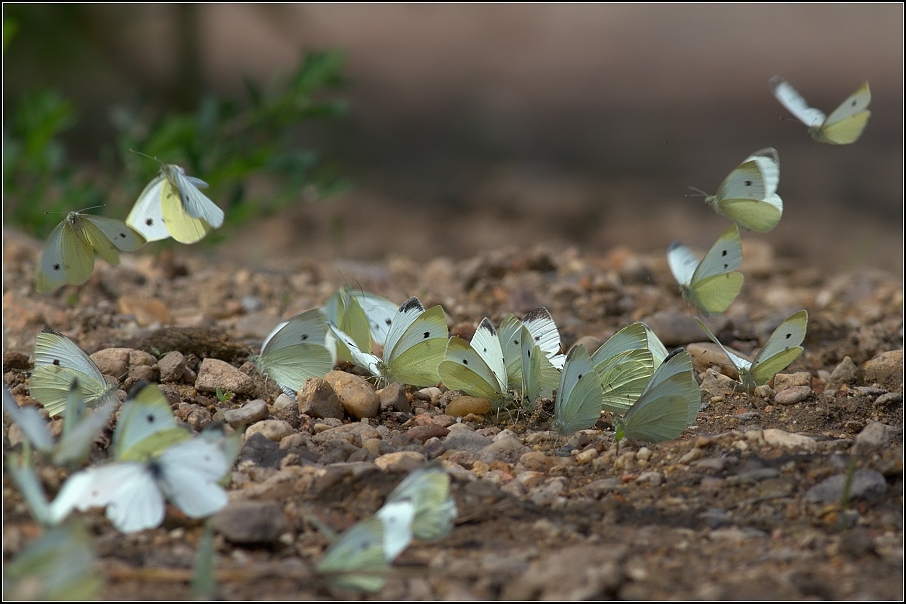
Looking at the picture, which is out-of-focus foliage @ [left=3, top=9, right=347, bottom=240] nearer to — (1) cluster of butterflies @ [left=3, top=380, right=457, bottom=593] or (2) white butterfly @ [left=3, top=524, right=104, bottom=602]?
(1) cluster of butterflies @ [left=3, top=380, right=457, bottom=593]

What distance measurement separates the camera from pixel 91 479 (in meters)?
1.80

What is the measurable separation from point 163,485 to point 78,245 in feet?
3.20

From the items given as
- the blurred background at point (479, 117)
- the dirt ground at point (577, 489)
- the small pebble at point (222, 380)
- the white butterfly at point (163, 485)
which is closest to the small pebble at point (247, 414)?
the dirt ground at point (577, 489)

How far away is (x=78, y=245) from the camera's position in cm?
258

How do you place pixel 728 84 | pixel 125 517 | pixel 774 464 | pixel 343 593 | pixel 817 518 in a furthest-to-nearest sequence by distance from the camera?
pixel 728 84
pixel 774 464
pixel 817 518
pixel 125 517
pixel 343 593

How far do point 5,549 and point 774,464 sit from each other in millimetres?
1693

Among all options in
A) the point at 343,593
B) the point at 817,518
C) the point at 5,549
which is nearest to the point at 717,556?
the point at 817,518

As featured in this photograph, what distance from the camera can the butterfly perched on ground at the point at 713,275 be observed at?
285 cm

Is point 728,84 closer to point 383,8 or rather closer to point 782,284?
point 383,8

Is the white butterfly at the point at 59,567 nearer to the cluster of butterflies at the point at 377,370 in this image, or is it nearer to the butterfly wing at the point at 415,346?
the cluster of butterflies at the point at 377,370

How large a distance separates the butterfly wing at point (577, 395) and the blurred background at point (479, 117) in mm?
2582

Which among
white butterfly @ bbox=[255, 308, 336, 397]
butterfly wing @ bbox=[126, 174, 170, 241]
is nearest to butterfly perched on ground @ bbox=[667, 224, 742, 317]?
white butterfly @ bbox=[255, 308, 336, 397]

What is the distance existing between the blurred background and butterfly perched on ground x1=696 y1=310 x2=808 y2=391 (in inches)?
103

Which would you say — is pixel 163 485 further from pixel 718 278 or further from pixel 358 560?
pixel 718 278
